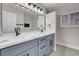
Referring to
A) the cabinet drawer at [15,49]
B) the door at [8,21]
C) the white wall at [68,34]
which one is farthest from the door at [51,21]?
the cabinet drawer at [15,49]

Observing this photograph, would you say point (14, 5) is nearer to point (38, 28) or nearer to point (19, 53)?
point (19, 53)

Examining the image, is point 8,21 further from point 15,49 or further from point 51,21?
point 51,21

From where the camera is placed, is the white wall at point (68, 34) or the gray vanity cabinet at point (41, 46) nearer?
the gray vanity cabinet at point (41, 46)

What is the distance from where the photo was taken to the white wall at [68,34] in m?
3.47

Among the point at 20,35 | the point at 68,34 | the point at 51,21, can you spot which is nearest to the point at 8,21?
the point at 20,35

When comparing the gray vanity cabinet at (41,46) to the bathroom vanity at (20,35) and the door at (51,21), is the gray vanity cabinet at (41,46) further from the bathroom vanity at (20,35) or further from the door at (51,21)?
the door at (51,21)

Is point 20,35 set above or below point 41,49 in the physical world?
above

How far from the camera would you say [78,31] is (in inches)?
133

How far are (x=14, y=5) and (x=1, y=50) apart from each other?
1.38 m

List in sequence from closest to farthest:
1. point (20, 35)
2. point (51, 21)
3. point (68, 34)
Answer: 1. point (20, 35)
2. point (51, 21)
3. point (68, 34)

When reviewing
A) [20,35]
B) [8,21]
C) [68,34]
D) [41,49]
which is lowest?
[41,49]

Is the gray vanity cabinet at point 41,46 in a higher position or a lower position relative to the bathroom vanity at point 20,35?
lower

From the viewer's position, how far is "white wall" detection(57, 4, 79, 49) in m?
3.47

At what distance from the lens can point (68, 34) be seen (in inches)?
152
